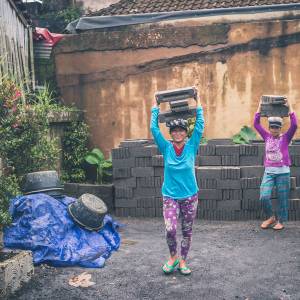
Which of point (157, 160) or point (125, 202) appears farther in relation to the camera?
point (125, 202)

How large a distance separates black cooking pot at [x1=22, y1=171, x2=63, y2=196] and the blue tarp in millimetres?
360

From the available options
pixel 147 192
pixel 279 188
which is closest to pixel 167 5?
pixel 147 192

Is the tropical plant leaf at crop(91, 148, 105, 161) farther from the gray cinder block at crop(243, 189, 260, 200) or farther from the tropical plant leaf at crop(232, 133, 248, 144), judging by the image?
the gray cinder block at crop(243, 189, 260, 200)

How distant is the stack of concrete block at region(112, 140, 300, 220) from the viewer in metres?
7.90

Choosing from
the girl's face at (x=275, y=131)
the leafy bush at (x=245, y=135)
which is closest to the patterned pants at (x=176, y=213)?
the girl's face at (x=275, y=131)

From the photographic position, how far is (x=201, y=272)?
5.33 metres

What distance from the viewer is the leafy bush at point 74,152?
973cm

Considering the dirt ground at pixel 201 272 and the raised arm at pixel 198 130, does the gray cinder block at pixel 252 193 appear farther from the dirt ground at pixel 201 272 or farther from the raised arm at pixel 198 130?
the raised arm at pixel 198 130

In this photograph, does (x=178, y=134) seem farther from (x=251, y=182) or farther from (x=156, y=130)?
(x=251, y=182)

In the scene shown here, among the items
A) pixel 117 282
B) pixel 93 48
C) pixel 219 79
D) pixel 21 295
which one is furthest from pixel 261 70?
pixel 21 295

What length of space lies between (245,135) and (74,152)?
3.65 metres

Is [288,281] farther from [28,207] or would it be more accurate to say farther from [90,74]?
[90,74]

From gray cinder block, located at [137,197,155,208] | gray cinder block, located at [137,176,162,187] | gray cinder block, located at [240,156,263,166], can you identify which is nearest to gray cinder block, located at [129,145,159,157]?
gray cinder block, located at [137,176,162,187]

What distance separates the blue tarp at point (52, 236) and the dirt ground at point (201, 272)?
0.15 m
